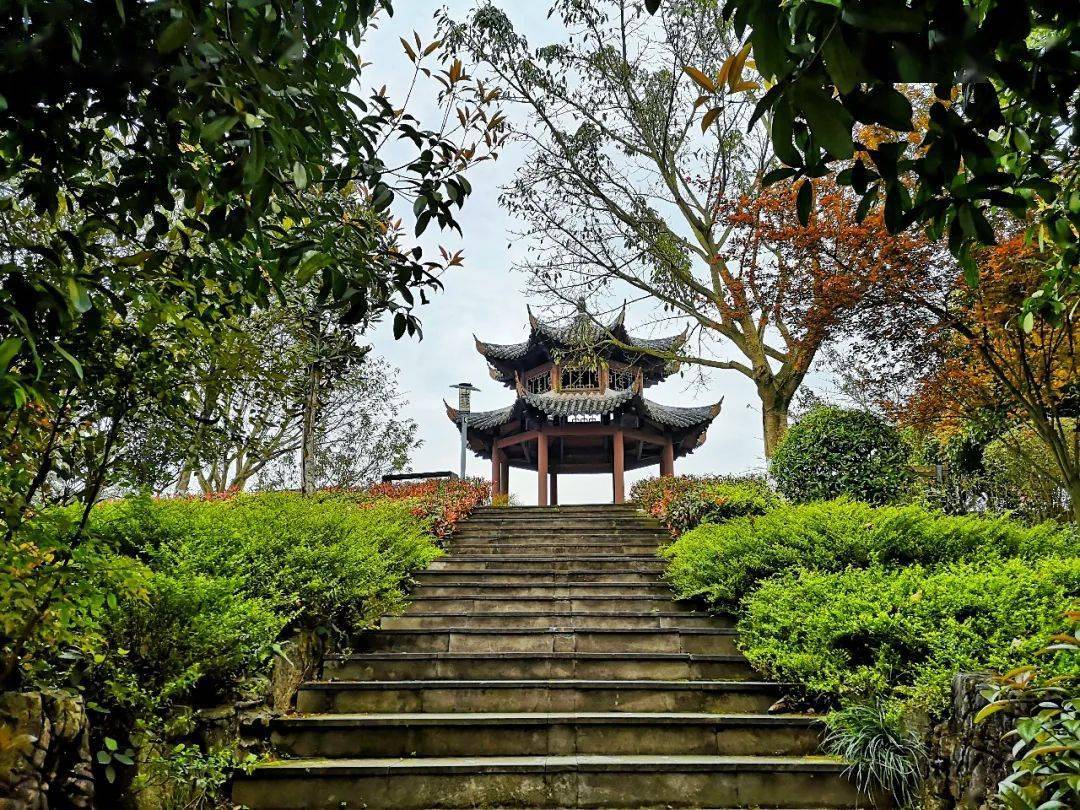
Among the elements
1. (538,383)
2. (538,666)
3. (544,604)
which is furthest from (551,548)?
(538,383)

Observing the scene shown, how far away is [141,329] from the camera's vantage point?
242cm

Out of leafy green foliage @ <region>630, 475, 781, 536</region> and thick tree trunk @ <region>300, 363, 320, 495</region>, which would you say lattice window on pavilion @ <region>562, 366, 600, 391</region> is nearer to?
leafy green foliage @ <region>630, 475, 781, 536</region>

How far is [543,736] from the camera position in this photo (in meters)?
3.78

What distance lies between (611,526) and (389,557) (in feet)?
15.2

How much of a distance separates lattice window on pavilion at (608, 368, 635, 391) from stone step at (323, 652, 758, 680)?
44.1 ft

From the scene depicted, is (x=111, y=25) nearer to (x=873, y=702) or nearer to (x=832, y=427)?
(x=873, y=702)

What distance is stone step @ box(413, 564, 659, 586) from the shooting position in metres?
6.90

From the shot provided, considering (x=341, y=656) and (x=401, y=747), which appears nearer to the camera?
(x=401, y=747)

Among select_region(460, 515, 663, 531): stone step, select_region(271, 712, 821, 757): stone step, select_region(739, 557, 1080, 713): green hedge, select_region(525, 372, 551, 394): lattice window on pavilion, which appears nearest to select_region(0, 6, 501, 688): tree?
select_region(271, 712, 821, 757): stone step

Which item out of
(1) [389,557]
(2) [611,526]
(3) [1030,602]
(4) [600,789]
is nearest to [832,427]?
(2) [611,526]

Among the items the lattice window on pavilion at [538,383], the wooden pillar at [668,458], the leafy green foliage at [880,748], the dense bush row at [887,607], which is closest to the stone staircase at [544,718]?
the leafy green foliage at [880,748]

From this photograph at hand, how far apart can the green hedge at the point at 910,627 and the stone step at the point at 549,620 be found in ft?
3.53

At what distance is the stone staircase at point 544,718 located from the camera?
3.37m

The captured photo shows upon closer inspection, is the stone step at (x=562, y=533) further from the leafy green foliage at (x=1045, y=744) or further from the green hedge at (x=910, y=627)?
the leafy green foliage at (x=1045, y=744)
